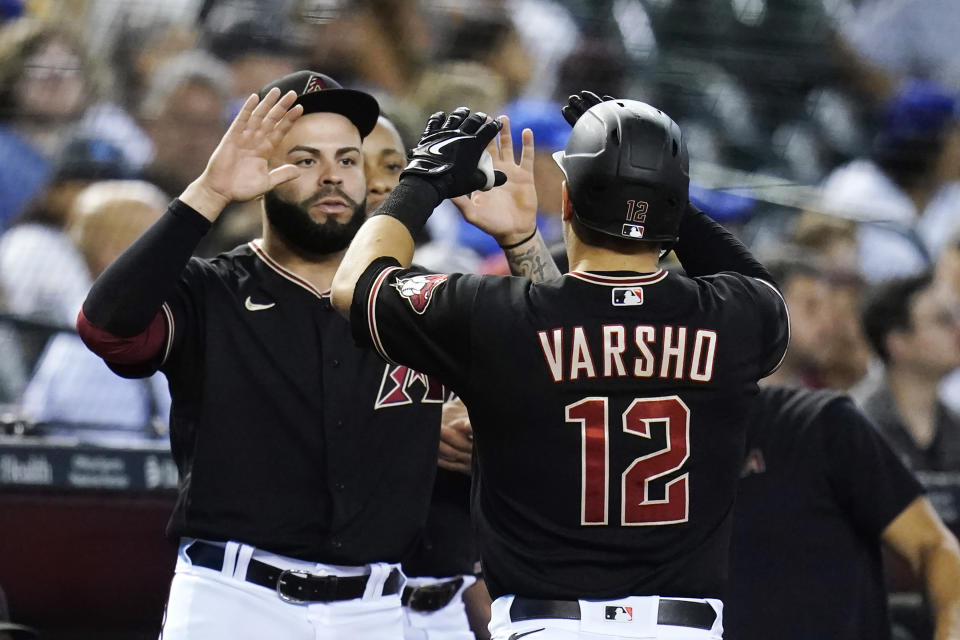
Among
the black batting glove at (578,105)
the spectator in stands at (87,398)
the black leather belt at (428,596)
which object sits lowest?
the black leather belt at (428,596)

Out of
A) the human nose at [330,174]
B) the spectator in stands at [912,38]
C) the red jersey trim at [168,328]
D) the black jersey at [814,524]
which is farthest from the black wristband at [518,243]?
the spectator in stands at [912,38]

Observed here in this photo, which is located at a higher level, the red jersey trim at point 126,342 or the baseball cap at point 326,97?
the baseball cap at point 326,97

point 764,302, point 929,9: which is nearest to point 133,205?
point 764,302

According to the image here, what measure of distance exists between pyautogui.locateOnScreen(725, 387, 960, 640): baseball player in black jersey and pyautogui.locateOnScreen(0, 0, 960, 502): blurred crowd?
120cm

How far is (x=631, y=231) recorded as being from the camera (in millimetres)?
2654

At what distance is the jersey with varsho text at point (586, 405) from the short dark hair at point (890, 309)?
8.83 ft

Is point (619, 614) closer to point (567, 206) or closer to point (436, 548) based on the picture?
point (567, 206)

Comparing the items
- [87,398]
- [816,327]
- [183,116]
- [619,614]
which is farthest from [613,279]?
[183,116]

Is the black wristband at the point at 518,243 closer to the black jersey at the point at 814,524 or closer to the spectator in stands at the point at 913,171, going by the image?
the black jersey at the point at 814,524

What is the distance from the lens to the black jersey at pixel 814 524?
11.9ft

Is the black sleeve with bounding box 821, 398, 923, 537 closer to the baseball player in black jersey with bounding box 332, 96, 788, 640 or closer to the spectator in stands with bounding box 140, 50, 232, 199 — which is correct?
the baseball player in black jersey with bounding box 332, 96, 788, 640

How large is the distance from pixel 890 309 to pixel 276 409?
9.20 ft

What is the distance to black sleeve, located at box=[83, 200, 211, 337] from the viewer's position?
9.71 feet

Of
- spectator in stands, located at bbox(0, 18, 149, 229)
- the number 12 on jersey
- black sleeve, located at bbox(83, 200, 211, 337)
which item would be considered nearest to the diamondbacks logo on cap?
black sleeve, located at bbox(83, 200, 211, 337)
